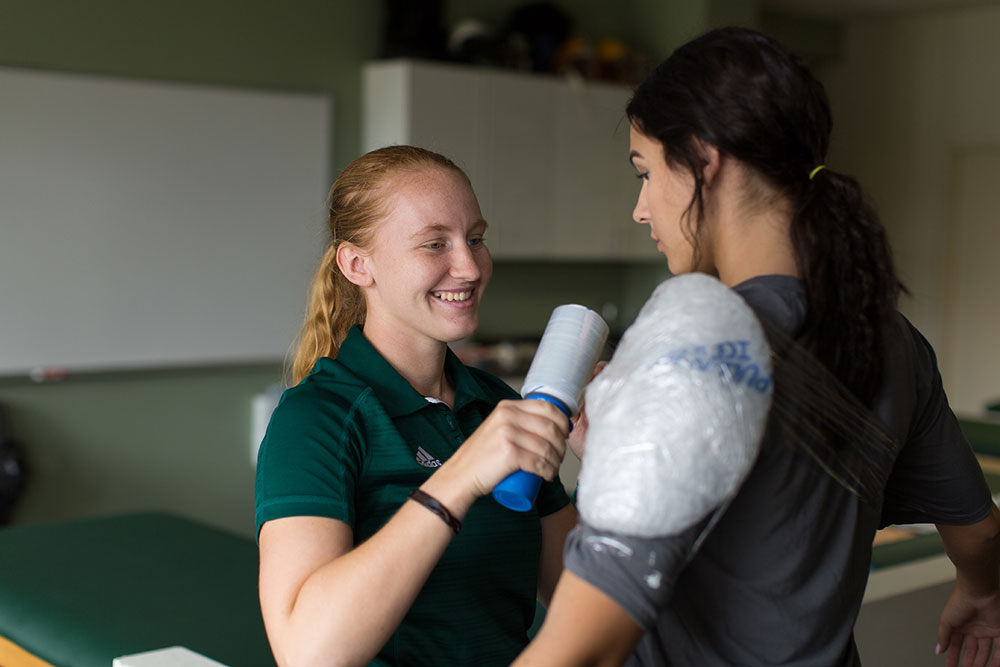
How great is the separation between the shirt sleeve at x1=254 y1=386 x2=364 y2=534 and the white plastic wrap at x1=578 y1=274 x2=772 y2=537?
1.21 ft

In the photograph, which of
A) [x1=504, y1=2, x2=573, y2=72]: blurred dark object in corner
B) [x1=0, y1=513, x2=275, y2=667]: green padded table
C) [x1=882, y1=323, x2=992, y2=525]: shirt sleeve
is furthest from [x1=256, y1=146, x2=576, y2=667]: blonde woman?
[x1=504, y1=2, x2=573, y2=72]: blurred dark object in corner

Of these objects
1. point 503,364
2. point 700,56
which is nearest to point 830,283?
point 700,56

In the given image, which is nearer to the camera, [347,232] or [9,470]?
[347,232]

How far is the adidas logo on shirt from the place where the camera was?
50.6 inches

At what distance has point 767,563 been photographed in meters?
0.95

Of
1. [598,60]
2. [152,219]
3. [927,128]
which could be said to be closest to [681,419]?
[152,219]

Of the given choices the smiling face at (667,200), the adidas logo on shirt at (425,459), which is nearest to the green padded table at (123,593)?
the adidas logo on shirt at (425,459)

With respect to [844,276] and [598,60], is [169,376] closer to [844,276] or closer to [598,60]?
[598,60]

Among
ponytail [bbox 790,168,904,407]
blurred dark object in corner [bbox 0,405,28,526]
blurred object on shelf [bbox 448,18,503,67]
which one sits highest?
blurred object on shelf [bbox 448,18,503,67]

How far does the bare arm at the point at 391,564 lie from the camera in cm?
100

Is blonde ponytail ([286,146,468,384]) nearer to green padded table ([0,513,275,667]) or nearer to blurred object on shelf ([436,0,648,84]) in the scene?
green padded table ([0,513,275,667])

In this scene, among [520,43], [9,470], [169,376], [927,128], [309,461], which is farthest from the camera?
[927,128]

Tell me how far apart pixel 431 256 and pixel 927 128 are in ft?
20.4

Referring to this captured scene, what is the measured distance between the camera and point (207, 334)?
14.7ft
